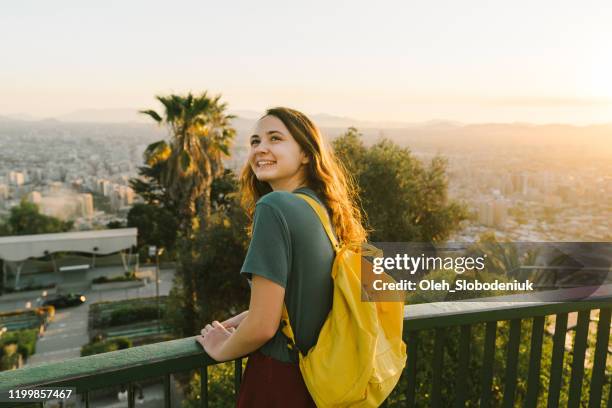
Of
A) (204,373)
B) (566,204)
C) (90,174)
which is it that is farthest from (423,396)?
(90,174)

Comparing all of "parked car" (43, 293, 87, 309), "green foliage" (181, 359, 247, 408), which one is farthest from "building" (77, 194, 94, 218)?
"green foliage" (181, 359, 247, 408)

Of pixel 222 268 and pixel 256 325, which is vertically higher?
pixel 256 325

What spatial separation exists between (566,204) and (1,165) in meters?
81.3

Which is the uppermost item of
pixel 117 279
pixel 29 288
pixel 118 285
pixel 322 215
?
pixel 322 215

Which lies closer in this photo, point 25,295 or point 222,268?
point 222,268

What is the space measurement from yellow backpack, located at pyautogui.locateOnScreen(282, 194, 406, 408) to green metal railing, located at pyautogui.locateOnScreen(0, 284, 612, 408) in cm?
32

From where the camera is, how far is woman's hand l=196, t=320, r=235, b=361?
4.71 ft

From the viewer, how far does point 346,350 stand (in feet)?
4.38

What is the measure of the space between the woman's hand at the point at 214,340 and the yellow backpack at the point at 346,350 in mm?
195

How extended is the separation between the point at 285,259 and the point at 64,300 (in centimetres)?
3211

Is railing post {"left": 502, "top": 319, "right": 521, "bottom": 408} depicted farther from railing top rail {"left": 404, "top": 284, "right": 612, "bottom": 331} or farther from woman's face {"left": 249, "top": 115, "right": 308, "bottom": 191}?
woman's face {"left": 249, "top": 115, "right": 308, "bottom": 191}

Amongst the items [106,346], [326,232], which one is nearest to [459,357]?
[326,232]

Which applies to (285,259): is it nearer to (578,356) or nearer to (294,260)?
(294,260)

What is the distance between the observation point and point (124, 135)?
9681 centimetres
